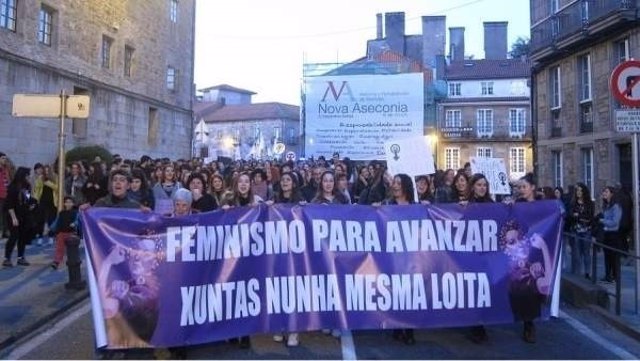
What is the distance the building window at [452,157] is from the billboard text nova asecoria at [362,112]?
46.0 metres

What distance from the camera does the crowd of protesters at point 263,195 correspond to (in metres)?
7.18

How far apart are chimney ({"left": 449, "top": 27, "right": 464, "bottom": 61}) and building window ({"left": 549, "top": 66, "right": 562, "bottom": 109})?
47457 mm

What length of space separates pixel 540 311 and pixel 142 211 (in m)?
4.29

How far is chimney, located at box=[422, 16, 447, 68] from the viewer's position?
66625mm

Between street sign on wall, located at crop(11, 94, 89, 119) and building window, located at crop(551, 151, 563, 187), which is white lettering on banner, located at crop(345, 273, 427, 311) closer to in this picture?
street sign on wall, located at crop(11, 94, 89, 119)

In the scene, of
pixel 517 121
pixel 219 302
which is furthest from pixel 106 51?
pixel 517 121

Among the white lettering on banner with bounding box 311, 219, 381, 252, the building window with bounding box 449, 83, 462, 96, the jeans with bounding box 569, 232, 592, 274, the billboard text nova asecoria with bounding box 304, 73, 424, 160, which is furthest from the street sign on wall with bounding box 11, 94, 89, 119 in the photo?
the building window with bounding box 449, 83, 462, 96

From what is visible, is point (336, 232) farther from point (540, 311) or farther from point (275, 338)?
point (540, 311)

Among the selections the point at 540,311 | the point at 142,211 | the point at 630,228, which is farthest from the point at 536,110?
the point at 142,211

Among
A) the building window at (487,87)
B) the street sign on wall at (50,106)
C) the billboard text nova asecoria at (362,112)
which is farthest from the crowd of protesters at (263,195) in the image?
the building window at (487,87)

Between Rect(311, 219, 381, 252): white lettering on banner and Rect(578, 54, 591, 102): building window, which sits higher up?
Rect(578, 54, 591, 102): building window

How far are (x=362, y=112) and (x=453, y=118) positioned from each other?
48339mm

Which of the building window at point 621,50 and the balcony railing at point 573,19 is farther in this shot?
the building window at point 621,50

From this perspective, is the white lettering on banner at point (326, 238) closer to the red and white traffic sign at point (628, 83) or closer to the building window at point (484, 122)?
the red and white traffic sign at point (628, 83)
